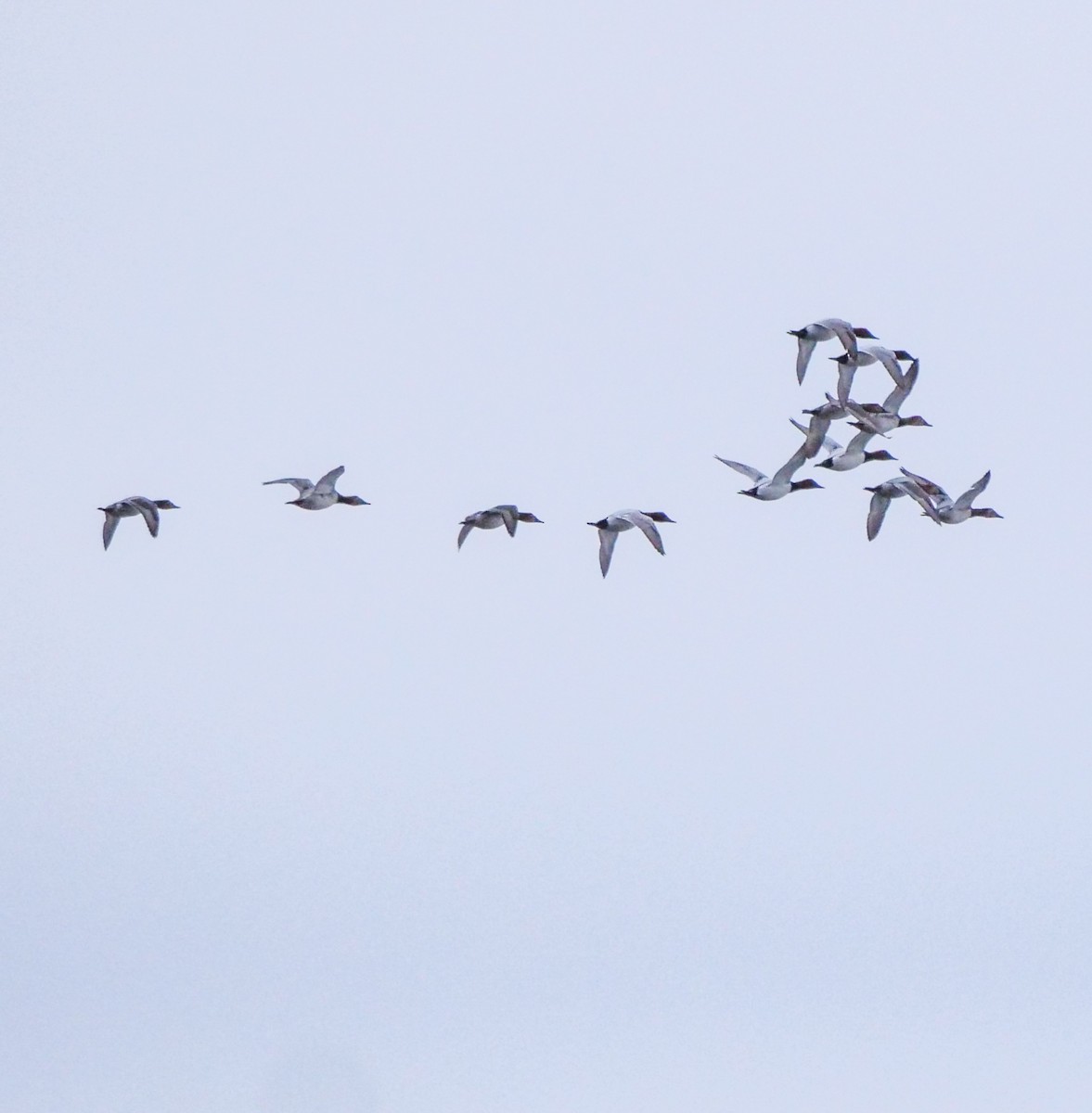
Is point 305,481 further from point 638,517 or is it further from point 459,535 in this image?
point 638,517

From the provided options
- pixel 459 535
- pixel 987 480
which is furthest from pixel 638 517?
pixel 987 480

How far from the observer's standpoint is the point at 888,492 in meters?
53.8

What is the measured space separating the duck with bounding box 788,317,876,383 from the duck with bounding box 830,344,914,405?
34 cm

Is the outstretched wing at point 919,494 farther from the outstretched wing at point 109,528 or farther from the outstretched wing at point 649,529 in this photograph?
the outstretched wing at point 109,528

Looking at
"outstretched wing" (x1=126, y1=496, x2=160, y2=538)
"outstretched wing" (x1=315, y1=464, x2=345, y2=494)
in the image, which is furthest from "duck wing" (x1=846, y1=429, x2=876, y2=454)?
"outstretched wing" (x1=126, y1=496, x2=160, y2=538)

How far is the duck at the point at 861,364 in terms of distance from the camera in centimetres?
5112

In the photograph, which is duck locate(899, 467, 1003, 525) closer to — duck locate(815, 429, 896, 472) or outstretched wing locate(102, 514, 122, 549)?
duck locate(815, 429, 896, 472)

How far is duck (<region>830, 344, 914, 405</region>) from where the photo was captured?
5112 centimetres

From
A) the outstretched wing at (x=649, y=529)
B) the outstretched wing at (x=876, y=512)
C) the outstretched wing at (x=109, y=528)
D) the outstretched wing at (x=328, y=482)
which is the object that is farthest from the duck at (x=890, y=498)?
the outstretched wing at (x=109, y=528)

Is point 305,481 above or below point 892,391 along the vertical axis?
below

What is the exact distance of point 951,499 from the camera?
5466 cm

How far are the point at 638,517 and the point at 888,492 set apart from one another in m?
5.89

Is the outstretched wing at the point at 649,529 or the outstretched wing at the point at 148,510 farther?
the outstretched wing at the point at 148,510

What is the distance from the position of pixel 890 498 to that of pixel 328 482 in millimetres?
11901
